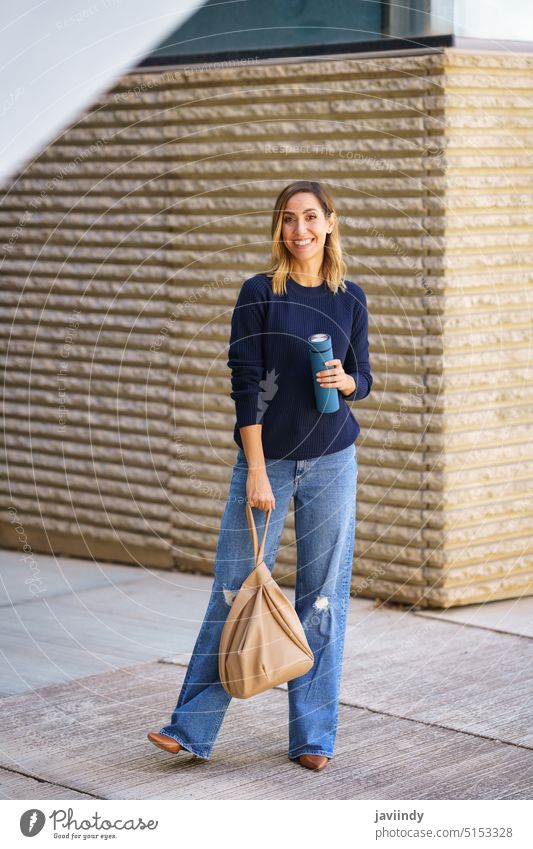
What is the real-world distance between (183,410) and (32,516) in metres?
1.29

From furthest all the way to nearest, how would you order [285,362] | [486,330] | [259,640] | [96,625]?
[486,330]
[96,625]
[285,362]
[259,640]

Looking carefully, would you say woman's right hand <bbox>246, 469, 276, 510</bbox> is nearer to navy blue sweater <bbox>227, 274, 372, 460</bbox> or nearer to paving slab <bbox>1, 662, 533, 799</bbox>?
navy blue sweater <bbox>227, 274, 372, 460</bbox>

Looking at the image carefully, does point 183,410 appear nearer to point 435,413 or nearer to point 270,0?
point 435,413

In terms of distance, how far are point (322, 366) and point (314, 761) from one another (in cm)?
122

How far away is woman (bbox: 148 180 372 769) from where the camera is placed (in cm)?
398

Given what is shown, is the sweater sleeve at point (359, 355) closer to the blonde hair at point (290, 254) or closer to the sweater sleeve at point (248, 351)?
the blonde hair at point (290, 254)

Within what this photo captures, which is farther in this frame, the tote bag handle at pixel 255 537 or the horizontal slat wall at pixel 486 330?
the horizontal slat wall at pixel 486 330

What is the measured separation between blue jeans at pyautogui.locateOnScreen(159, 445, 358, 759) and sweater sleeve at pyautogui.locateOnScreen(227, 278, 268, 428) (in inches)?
7.9

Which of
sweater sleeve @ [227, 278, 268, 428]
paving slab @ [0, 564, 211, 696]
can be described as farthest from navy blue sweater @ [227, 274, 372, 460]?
paving slab @ [0, 564, 211, 696]

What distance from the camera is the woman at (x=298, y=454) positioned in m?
3.98

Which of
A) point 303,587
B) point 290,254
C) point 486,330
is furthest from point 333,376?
point 486,330

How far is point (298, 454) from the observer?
4.02m

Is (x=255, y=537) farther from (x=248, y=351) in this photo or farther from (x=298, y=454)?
(x=248, y=351)

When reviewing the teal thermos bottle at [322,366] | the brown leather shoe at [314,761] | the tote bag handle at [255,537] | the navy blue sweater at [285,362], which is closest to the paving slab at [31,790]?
the brown leather shoe at [314,761]
